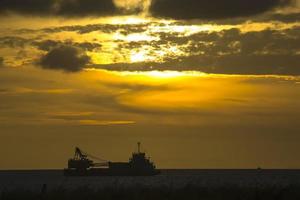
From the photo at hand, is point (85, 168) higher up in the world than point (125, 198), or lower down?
lower down

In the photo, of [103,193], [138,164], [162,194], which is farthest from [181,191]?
[138,164]

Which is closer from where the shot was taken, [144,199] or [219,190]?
[144,199]

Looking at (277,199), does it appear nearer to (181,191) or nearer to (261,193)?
(261,193)

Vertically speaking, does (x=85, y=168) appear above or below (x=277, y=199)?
below

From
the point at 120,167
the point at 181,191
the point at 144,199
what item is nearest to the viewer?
the point at 144,199

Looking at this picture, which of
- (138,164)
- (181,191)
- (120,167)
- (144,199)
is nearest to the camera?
(144,199)

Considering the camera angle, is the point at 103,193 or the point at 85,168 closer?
the point at 103,193

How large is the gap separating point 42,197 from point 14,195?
197 centimetres

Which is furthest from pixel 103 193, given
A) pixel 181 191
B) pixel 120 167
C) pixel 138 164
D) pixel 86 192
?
pixel 120 167

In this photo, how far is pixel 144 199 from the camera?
39906 millimetres

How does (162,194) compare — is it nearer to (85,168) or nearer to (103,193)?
(103,193)

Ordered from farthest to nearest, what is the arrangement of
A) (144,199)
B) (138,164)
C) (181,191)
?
(138,164)
(181,191)
(144,199)

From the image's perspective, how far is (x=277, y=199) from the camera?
4006 cm

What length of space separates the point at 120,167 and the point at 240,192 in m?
157
